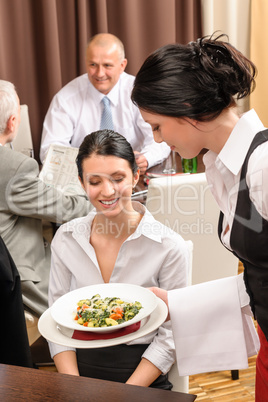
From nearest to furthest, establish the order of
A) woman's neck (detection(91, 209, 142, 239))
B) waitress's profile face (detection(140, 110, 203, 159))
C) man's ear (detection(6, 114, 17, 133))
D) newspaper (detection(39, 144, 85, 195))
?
1. waitress's profile face (detection(140, 110, 203, 159))
2. woman's neck (detection(91, 209, 142, 239))
3. man's ear (detection(6, 114, 17, 133))
4. newspaper (detection(39, 144, 85, 195))

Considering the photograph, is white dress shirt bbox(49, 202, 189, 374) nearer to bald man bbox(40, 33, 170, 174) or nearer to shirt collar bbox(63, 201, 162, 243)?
shirt collar bbox(63, 201, 162, 243)

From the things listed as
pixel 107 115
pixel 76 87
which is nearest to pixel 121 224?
pixel 107 115

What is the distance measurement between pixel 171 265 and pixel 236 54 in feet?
2.12

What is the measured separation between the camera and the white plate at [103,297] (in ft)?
3.84

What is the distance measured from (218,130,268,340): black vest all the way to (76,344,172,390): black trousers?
1.84 feet

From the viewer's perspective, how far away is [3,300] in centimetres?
165

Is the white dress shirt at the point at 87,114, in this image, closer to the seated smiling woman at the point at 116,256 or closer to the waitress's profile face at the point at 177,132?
the seated smiling woman at the point at 116,256

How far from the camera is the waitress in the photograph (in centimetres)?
105

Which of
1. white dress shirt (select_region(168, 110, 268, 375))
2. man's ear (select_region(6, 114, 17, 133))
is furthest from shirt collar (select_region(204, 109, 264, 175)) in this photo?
man's ear (select_region(6, 114, 17, 133))

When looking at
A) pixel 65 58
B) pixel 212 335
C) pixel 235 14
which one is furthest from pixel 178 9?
pixel 212 335

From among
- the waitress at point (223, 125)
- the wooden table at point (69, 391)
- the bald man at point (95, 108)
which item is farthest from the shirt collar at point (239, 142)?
the bald man at point (95, 108)

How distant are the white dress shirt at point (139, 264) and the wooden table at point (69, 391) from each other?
0.61 metres

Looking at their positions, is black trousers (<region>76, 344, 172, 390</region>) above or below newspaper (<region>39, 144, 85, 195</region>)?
below

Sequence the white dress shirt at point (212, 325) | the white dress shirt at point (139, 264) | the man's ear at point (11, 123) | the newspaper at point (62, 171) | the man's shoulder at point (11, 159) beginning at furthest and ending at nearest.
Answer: the newspaper at point (62, 171)
the man's ear at point (11, 123)
the man's shoulder at point (11, 159)
the white dress shirt at point (139, 264)
the white dress shirt at point (212, 325)
